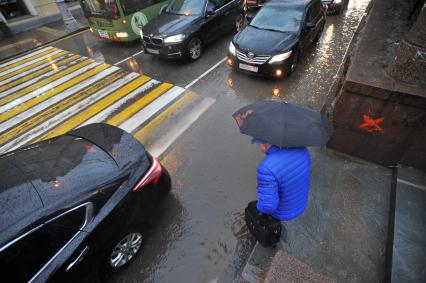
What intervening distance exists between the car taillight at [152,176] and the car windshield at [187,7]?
6685 mm

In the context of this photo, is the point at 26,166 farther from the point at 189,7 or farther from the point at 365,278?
the point at 189,7

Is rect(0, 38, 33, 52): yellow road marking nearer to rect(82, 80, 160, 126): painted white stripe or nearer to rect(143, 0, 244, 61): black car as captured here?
rect(143, 0, 244, 61): black car

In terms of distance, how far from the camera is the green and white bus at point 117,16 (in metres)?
9.02

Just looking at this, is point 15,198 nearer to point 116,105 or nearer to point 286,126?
point 286,126

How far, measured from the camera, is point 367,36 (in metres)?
5.69

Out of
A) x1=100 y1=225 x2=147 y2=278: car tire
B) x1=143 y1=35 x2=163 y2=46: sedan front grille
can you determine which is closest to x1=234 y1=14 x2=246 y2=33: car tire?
x1=143 y1=35 x2=163 y2=46: sedan front grille

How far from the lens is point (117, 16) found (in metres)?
9.09

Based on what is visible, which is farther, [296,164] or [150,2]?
[150,2]

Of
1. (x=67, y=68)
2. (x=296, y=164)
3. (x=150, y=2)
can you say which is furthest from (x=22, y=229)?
(x=150, y=2)

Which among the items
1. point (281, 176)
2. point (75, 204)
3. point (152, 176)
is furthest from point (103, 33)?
point (281, 176)

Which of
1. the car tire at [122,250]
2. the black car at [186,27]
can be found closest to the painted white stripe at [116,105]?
the black car at [186,27]

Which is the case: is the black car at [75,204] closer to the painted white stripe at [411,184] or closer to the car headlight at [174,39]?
the painted white stripe at [411,184]

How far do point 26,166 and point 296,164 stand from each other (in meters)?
3.25

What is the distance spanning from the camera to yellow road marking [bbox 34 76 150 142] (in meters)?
6.07
